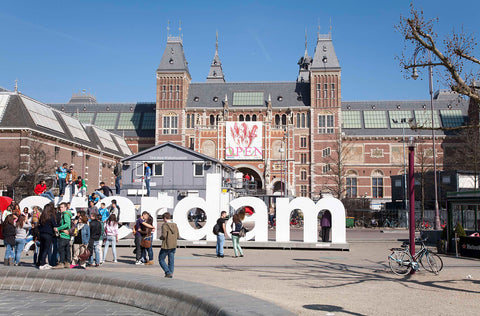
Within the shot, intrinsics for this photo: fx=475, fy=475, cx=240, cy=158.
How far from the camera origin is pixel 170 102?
197ft

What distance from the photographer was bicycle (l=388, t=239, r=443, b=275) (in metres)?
10.2

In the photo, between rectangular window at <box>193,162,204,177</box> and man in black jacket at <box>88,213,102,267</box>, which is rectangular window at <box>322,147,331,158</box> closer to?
rectangular window at <box>193,162,204,177</box>

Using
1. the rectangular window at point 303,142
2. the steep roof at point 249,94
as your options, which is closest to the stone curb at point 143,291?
the rectangular window at point 303,142

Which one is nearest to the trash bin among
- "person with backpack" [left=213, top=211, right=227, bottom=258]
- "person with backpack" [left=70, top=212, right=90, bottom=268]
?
"person with backpack" [left=213, top=211, right=227, bottom=258]

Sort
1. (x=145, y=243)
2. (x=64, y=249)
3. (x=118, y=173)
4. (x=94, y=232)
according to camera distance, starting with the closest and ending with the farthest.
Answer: (x=64, y=249), (x=94, y=232), (x=145, y=243), (x=118, y=173)

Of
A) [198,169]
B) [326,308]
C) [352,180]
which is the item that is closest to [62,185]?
[326,308]

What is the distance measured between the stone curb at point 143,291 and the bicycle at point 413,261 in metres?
4.84

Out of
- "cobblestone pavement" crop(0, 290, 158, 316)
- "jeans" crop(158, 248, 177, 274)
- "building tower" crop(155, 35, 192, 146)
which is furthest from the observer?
"building tower" crop(155, 35, 192, 146)

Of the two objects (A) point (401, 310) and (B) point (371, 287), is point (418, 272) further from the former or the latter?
(A) point (401, 310)

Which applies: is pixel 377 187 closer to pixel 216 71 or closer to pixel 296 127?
pixel 296 127

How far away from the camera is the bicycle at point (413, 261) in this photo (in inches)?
403

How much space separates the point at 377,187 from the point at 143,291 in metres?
53.2

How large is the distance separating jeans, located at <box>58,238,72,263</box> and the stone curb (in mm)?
1339

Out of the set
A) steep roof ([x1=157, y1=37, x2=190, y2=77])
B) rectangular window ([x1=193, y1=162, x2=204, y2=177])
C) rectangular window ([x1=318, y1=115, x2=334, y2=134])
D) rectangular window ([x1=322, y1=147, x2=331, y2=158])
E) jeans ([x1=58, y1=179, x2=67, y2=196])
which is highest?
steep roof ([x1=157, y1=37, x2=190, y2=77])
